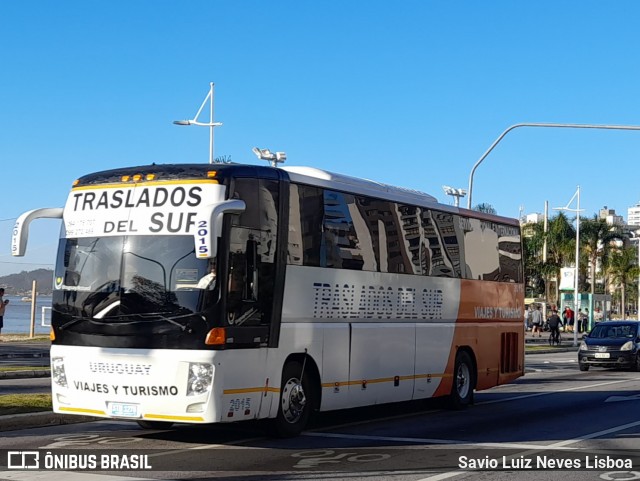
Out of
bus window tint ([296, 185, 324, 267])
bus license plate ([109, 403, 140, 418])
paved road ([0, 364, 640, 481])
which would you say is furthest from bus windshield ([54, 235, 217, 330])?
bus window tint ([296, 185, 324, 267])

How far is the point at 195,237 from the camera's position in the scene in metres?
11.2

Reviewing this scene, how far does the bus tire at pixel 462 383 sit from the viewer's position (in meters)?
17.6

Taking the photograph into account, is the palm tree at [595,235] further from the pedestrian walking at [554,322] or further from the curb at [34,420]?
the curb at [34,420]

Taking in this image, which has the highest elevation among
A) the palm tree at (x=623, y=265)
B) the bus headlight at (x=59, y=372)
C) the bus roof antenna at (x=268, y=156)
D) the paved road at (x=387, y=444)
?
the palm tree at (x=623, y=265)

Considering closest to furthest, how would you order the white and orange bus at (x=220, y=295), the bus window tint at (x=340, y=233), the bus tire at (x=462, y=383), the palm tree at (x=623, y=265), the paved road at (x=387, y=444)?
the paved road at (x=387, y=444)
the white and orange bus at (x=220, y=295)
the bus window tint at (x=340, y=233)
the bus tire at (x=462, y=383)
the palm tree at (x=623, y=265)

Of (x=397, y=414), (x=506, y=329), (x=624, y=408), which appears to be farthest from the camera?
(x=506, y=329)

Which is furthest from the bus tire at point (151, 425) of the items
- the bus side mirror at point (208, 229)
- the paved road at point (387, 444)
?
the bus side mirror at point (208, 229)

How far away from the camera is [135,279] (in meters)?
11.8

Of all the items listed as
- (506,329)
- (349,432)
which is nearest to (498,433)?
(349,432)

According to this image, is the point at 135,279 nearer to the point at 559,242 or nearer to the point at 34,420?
the point at 34,420

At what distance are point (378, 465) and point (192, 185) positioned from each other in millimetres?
3986

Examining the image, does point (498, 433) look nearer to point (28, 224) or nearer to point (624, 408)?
point (624, 408)

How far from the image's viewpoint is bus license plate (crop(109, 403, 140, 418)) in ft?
38.2

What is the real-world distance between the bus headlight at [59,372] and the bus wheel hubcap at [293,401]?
9.03 ft
